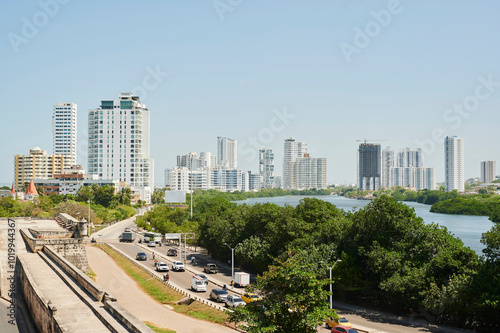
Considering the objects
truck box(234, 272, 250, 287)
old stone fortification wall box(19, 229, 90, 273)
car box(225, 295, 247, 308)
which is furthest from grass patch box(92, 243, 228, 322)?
old stone fortification wall box(19, 229, 90, 273)

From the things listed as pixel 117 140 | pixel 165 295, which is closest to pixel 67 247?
pixel 165 295

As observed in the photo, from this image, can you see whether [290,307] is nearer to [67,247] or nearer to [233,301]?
[233,301]

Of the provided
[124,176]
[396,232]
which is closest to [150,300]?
[396,232]

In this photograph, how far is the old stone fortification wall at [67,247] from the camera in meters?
46.2

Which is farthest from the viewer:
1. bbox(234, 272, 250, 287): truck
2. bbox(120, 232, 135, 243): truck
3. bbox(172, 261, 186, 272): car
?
bbox(120, 232, 135, 243): truck

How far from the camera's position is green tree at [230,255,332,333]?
22.4 metres

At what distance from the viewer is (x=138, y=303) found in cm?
4384

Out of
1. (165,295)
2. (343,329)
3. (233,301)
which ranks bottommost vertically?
(165,295)

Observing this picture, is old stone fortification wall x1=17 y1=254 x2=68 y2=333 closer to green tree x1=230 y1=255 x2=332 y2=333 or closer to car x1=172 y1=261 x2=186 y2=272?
green tree x1=230 y1=255 x2=332 y2=333

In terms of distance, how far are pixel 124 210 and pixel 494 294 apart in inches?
4595

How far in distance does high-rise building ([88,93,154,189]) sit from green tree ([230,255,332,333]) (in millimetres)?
159515

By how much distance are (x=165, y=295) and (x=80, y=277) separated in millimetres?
15001

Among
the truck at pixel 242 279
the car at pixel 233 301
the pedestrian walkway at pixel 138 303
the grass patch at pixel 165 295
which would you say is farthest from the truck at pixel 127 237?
the car at pixel 233 301

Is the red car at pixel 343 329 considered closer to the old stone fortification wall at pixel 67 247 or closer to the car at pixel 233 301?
the car at pixel 233 301
